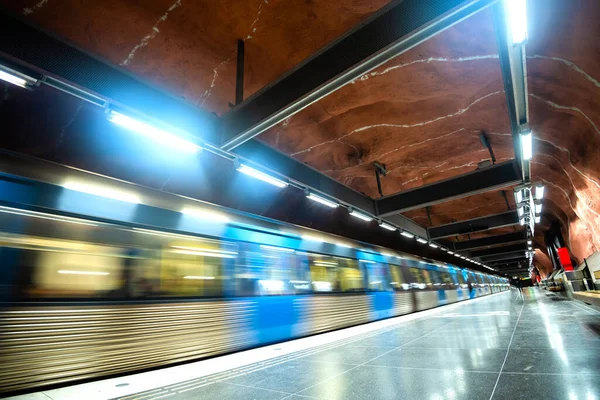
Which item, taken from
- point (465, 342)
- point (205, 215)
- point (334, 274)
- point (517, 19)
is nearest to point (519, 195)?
point (465, 342)

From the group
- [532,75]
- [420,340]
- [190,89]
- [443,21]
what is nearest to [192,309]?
[190,89]

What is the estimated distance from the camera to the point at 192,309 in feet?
12.0

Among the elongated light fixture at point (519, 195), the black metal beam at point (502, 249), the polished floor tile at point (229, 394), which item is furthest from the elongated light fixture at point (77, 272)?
the black metal beam at point (502, 249)

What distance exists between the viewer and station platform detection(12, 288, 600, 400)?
78.2 inches

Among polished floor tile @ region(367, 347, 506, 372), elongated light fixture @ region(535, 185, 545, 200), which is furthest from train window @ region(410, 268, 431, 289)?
polished floor tile @ region(367, 347, 506, 372)

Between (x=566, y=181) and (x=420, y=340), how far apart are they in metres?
5.91

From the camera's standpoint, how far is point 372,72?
358cm

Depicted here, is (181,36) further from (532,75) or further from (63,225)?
(532,75)

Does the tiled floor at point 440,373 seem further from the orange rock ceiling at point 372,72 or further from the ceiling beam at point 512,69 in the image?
the orange rock ceiling at point 372,72

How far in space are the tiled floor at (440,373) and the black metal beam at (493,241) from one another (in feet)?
46.4

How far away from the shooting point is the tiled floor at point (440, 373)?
1.94 m

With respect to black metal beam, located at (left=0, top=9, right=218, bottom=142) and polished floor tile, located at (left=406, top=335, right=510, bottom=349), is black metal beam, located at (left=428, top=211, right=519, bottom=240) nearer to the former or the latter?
polished floor tile, located at (left=406, top=335, right=510, bottom=349)

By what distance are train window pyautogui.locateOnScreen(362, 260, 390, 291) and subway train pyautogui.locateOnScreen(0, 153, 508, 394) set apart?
2.81 meters

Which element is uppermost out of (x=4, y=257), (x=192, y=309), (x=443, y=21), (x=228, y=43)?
(x=228, y=43)
